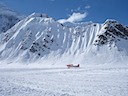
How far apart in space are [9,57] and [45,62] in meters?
20.9

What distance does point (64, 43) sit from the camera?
4830 inches

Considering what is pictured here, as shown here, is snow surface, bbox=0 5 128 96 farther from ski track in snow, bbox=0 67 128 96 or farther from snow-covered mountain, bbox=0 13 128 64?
ski track in snow, bbox=0 67 128 96

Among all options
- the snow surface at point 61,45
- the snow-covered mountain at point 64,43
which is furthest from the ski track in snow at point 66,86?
the snow-covered mountain at point 64,43

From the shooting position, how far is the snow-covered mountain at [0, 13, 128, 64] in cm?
10344

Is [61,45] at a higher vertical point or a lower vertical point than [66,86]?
higher

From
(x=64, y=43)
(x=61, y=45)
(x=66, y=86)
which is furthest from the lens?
(x=64, y=43)

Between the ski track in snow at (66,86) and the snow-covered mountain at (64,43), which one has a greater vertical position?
the snow-covered mountain at (64,43)

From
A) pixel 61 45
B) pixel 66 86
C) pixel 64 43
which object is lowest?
pixel 66 86

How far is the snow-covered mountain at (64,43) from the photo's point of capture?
103438 mm

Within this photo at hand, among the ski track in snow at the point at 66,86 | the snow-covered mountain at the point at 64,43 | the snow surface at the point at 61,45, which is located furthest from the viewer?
the snow-covered mountain at the point at 64,43

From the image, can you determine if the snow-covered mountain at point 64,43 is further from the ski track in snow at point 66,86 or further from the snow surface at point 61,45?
the ski track in snow at point 66,86

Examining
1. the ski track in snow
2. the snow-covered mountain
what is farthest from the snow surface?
the ski track in snow

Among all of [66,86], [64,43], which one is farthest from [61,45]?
[66,86]

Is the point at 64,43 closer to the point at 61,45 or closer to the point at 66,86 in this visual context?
the point at 61,45
